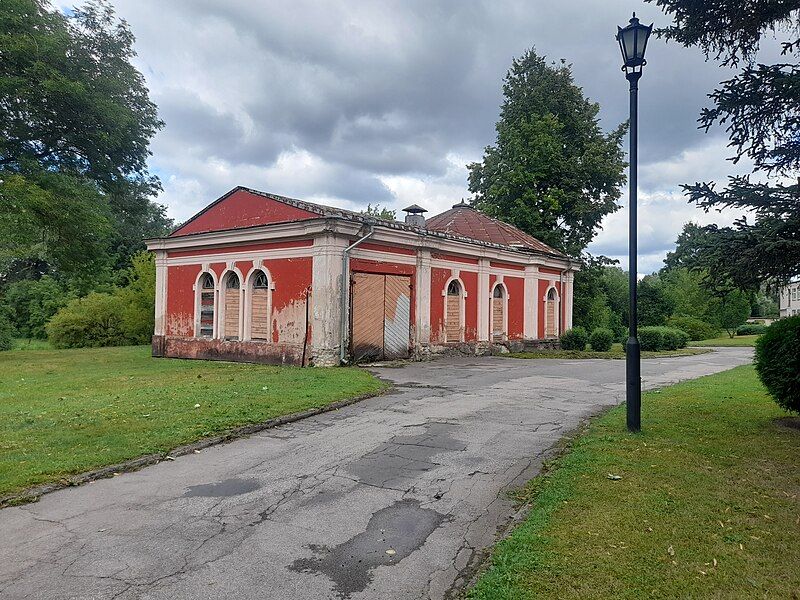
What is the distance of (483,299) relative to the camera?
22.6 metres

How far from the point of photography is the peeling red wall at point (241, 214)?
1811 centimetres

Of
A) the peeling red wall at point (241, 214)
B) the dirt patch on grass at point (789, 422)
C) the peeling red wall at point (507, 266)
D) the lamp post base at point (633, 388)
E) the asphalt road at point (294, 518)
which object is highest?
the peeling red wall at point (241, 214)

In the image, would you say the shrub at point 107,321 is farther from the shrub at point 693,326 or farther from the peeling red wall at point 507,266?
the shrub at point 693,326

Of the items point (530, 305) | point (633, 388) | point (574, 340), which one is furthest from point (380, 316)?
point (574, 340)

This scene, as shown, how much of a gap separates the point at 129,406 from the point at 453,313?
13.8 meters

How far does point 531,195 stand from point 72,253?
81.1 feet

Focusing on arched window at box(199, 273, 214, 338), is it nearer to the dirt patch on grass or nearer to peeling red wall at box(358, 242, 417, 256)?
peeling red wall at box(358, 242, 417, 256)

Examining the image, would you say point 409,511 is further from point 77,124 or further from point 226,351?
point 77,124

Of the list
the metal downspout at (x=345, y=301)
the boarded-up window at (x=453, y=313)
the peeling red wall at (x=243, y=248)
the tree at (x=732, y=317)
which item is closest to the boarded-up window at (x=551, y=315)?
the boarded-up window at (x=453, y=313)

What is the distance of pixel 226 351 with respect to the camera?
19.1 metres

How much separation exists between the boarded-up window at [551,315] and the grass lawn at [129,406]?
14938mm

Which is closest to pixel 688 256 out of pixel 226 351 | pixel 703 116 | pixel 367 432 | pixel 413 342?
pixel 703 116

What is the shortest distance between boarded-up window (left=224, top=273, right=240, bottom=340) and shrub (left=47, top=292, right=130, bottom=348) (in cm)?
1467

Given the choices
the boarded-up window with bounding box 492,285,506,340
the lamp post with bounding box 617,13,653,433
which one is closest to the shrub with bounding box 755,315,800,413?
the lamp post with bounding box 617,13,653,433
